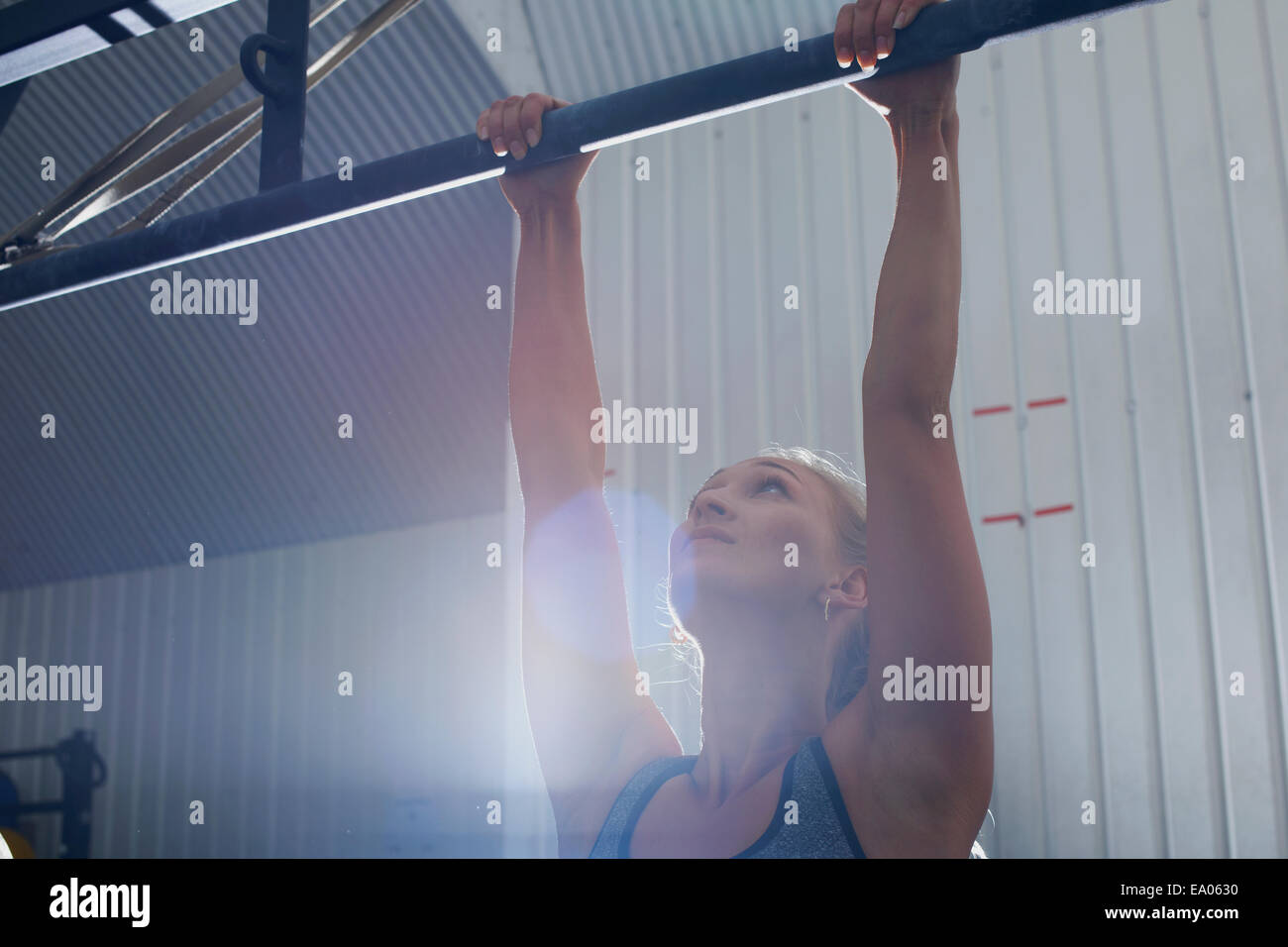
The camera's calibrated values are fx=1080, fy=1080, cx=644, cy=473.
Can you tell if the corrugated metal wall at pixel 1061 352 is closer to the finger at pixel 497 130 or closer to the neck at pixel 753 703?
the neck at pixel 753 703

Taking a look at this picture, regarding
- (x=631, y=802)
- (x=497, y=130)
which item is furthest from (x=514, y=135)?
(x=631, y=802)

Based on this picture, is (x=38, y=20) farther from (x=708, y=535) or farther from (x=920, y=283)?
(x=920, y=283)

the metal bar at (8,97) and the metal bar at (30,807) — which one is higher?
the metal bar at (8,97)

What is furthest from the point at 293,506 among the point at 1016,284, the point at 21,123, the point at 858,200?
the point at 1016,284

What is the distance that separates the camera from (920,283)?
6.22 feet

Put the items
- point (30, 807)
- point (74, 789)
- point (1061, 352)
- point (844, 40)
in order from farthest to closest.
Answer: point (74, 789) < point (30, 807) < point (1061, 352) < point (844, 40)

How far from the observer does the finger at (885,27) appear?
1.84m

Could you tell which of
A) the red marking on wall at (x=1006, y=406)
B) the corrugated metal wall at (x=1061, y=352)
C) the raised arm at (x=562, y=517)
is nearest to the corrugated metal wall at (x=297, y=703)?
the corrugated metal wall at (x=1061, y=352)

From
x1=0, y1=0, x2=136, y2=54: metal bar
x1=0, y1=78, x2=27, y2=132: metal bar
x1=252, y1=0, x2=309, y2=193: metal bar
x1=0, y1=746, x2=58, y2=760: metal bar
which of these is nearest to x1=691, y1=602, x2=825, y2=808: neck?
x1=252, y1=0, x2=309, y2=193: metal bar

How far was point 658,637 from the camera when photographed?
5.20 m

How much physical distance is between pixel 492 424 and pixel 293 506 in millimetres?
1375

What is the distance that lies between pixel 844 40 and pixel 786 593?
3.48ft

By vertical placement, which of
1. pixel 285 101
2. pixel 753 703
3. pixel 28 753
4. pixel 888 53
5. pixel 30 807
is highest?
pixel 285 101
